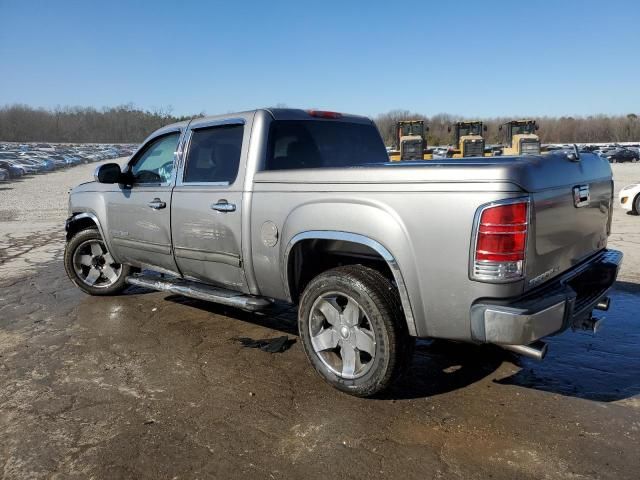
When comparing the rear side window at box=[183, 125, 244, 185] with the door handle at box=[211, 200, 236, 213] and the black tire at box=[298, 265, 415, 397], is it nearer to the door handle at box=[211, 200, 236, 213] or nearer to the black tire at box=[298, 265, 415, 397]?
the door handle at box=[211, 200, 236, 213]

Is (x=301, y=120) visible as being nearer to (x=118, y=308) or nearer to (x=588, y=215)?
(x=588, y=215)

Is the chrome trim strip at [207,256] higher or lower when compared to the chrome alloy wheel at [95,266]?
higher

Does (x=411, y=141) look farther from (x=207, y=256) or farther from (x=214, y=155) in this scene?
(x=207, y=256)

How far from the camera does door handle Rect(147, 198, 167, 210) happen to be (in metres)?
4.77

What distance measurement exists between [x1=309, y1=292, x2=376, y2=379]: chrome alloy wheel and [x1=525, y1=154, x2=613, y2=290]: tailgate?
1.09 meters

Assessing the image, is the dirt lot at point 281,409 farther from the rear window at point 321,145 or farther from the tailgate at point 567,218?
the rear window at point 321,145

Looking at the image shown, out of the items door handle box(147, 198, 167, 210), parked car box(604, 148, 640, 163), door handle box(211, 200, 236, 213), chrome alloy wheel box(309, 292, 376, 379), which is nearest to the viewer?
chrome alloy wheel box(309, 292, 376, 379)

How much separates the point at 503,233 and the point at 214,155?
270 centimetres

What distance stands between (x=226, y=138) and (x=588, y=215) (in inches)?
114

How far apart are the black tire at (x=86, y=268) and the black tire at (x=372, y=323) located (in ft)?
11.3

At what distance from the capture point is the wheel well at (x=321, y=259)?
3.58m

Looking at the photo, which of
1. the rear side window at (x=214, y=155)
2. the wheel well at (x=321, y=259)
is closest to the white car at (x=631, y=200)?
the wheel well at (x=321, y=259)

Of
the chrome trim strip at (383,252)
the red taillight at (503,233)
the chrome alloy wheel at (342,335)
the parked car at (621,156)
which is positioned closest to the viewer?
the red taillight at (503,233)

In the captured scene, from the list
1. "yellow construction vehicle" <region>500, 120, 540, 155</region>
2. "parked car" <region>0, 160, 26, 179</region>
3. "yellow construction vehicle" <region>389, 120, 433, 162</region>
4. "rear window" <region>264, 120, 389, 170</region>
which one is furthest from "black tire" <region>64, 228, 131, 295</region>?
"parked car" <region>0, 160, 26, 179</region>
